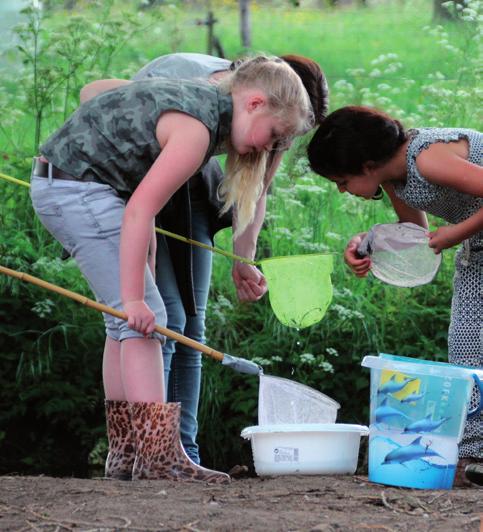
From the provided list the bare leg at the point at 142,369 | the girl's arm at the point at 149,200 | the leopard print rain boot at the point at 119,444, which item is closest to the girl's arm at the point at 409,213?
the girl's arm at the point at 149,200

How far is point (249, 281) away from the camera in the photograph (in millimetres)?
3834

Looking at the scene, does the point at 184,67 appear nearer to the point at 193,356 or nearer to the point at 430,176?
the point at 430,176

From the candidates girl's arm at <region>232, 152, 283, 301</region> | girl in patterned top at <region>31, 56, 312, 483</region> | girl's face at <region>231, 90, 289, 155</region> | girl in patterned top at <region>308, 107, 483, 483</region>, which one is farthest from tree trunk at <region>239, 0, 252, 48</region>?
girl's face at <region>231, 90, 289, 155</region>

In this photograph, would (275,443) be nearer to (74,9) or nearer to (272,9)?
(74,9)

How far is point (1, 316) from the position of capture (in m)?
4.93

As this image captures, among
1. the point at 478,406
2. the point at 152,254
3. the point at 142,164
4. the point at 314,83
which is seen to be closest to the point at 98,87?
the point at 142,164

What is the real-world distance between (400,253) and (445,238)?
363 millimetres

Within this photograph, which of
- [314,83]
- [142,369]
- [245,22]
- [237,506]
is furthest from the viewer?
[245,22]

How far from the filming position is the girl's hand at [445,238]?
3.32m

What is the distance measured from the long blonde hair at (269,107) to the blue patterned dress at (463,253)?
399 mm

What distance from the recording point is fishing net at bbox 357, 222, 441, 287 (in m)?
3.64

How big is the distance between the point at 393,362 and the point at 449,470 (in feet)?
1.14

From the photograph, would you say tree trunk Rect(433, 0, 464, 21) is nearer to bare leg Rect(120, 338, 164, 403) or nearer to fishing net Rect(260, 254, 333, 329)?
fishing net Rect(260, 254, 333, 329)

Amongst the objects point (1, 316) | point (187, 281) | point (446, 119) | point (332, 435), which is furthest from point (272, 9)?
point (332, 435)
